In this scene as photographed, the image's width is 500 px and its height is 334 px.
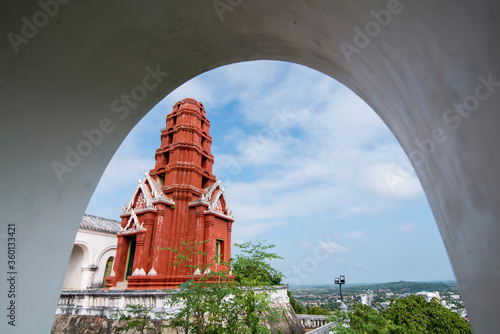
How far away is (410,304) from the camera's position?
28.1 ft

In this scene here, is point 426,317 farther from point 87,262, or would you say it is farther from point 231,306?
point 87,262

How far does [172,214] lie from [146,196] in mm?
1497

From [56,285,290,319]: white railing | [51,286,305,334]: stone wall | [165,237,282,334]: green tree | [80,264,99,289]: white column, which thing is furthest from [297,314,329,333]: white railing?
[80,264,99,289]: white column

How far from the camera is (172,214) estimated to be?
1277 centimetres

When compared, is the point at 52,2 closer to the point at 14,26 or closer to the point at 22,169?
the point at 14,26

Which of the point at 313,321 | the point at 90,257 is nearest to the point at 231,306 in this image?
the point at 313,321

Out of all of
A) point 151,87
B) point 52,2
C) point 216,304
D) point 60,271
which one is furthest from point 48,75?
point 216,304

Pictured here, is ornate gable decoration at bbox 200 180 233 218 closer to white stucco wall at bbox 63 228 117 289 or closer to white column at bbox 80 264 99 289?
white stucco wall at bbox 63 228 117 289

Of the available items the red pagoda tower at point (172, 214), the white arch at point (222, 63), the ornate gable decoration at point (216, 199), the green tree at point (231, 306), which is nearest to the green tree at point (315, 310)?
the red pagoda tower at point (172, 214)

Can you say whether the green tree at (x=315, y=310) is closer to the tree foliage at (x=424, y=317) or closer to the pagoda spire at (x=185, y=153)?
the tree foliage at (x=424, y=317)

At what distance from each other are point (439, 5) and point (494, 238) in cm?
68

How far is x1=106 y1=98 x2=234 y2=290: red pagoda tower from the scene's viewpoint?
37.3ft

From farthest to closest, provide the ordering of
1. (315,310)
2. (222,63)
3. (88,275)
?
1. (315,310)
2. (88,275)
3. (222,63)

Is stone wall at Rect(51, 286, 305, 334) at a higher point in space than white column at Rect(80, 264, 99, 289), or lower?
lower
